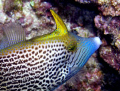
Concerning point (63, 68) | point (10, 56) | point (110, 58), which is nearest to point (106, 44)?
point (110, 58)

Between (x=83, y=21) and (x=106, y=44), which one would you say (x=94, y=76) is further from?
(x=83, y=21)

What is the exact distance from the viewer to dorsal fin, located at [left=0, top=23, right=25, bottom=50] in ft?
5.71

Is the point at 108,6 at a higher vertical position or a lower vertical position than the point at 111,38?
higher

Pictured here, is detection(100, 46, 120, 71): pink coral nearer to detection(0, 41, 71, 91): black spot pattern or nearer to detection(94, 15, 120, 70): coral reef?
detection(94, 15, 120, 70): coral reef

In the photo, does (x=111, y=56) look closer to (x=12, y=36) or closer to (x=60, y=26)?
(x=60, y=26)

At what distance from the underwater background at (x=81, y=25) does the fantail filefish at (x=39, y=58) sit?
3.28 ft

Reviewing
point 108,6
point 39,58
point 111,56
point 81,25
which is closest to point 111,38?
point 111,56

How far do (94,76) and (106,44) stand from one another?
0.88 m

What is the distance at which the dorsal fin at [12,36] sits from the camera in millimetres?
1739

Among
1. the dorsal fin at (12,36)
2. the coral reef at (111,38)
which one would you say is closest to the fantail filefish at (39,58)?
the dorsal fin at (12,36)

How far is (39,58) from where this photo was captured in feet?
5.37

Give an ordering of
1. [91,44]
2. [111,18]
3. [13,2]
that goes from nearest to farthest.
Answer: [91,44]
[111,18]
[13,2]

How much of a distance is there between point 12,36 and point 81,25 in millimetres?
2047

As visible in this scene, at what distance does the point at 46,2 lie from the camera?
3.06 metres
